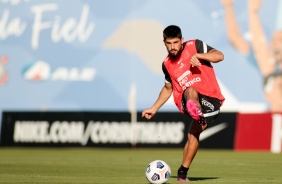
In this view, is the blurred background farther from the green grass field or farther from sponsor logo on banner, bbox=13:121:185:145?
the green grass field

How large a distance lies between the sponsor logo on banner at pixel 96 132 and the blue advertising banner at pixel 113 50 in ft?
4.98

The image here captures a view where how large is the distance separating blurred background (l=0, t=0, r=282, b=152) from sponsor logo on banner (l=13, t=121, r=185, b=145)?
58 mm

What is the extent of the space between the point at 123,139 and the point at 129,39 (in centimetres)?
363

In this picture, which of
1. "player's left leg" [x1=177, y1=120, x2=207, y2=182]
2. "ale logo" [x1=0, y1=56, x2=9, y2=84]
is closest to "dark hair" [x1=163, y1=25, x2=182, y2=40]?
"player's left leg" [x1=177, y1=120, x2=207, y2=182]

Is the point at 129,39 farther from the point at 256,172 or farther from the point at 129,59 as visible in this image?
the point at 256,172

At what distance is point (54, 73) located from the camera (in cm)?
2886

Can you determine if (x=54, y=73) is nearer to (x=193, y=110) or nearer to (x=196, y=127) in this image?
(x=196, y=127)

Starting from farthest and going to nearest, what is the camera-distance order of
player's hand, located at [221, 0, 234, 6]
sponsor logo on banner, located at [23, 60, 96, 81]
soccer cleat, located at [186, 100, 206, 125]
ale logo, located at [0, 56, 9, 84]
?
ale logo, located at [0, 56, 9, 84] < sponsor logo on banner, located at [23, 60, 96, 81] < player's hand, located at [221, 0, 234, 6] < soccer cleat, located at [186, 100, 206, 125]

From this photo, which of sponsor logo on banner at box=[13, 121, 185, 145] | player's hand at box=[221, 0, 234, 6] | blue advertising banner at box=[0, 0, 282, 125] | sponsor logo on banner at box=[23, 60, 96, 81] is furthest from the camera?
sponsor logo on banner at box=[23, 60, 96, 81]

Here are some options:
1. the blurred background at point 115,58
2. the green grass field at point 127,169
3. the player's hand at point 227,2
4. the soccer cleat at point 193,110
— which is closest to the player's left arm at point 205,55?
the soccer cleat at point 193,110

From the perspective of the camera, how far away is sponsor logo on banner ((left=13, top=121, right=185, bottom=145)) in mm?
25453

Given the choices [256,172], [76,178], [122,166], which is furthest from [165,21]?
[76,178]

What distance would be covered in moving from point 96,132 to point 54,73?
3.55 metres

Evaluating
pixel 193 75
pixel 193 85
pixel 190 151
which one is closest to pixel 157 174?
pixel 190 151
